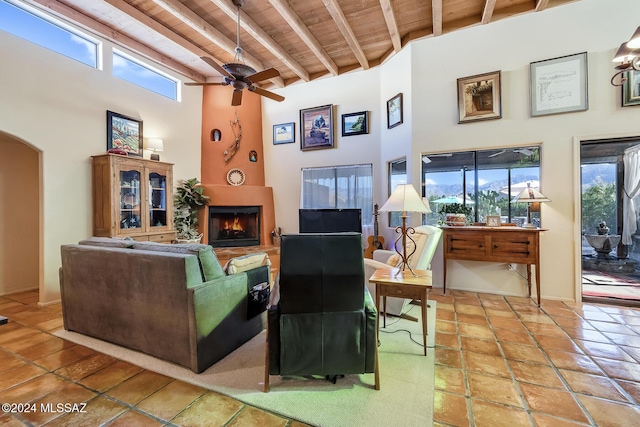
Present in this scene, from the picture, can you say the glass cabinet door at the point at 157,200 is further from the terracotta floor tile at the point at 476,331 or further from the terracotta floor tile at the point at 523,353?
the terracotta floor tile at the point at 523,353

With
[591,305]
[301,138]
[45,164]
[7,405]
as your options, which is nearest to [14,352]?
[7,405]

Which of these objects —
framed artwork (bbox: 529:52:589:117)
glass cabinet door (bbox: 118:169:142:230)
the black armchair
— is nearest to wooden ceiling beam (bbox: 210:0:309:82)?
glass cabinet door (bbox: 118:169:142:230)

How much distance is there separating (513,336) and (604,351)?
0.64 metres

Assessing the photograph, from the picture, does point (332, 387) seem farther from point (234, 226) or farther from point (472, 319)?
point (234, 226)

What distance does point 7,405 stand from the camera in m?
1.68

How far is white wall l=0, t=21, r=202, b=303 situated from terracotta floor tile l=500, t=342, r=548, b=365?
17.3 ft

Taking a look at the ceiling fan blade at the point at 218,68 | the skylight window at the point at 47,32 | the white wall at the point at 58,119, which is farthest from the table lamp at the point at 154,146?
the ceiling fan blade at the point at 218,68

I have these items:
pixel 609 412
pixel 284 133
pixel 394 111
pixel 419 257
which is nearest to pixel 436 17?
pixel 394 111

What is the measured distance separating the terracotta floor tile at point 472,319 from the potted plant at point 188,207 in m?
4.40

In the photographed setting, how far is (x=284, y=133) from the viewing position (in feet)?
19.3

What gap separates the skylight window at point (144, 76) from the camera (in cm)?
431

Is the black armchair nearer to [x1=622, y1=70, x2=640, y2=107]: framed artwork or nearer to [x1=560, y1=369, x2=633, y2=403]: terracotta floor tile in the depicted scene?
[x1=560, y1=369, x2=633, y2=403]: terracotta floor tile

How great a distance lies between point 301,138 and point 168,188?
2734 millimetres

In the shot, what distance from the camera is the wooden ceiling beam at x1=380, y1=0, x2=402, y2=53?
334 cm
